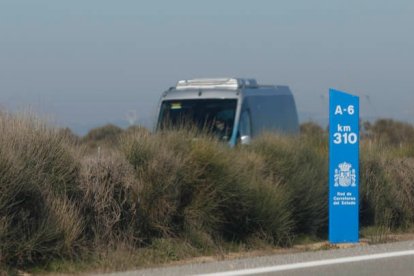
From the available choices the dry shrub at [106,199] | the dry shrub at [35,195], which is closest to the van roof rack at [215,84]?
the dry shrub at [106,199]

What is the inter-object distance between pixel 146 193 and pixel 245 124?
9.30 m

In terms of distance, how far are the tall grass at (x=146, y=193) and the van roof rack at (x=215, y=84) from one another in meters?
5.90

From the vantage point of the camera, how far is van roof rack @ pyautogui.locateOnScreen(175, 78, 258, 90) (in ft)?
81.7

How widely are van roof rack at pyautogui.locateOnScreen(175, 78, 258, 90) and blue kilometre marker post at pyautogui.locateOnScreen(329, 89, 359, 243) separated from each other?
28.0ft

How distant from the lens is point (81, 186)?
15.0 m

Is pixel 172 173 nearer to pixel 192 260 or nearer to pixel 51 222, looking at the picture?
pixel 192 260

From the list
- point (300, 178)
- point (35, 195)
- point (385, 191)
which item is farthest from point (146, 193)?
point (385, 191)

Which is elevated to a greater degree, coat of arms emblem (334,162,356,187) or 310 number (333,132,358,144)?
310 number (333,132,358,144)

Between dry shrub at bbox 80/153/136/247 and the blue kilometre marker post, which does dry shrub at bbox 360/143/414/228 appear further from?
dry shrub at bbox 80/153/136/247

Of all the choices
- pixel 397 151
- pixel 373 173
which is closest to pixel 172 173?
pixel 373 173

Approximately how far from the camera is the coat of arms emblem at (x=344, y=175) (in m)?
16.5

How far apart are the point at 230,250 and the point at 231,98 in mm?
8812

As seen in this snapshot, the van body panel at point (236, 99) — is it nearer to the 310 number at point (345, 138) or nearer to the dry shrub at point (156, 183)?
the 310 number at point (345, 138)

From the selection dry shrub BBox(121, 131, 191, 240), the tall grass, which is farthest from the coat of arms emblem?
dry shrub BBox(121, 131, 191, 240)
